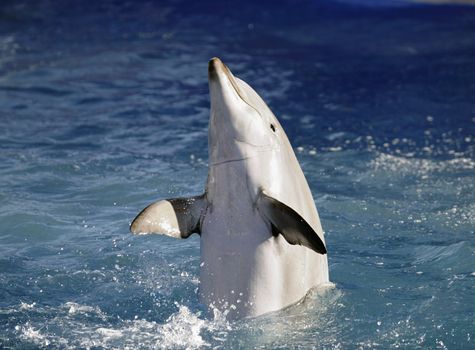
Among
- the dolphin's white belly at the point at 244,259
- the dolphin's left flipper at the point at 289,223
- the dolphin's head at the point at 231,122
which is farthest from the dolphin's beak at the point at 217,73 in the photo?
the dolphin's left flipper at the point at 289,223

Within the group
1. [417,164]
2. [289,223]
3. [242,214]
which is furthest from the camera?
[417,164]

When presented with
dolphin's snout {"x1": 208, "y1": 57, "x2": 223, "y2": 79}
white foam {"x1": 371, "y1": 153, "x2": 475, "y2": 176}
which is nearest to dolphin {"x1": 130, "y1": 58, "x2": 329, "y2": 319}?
dolphin's snout {"x1": 208, "y1": 57, "x2": 223, "y2": 79}

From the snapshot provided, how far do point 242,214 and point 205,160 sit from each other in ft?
12.2

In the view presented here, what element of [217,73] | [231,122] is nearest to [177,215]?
[231,122]

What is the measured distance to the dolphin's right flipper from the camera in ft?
17.7

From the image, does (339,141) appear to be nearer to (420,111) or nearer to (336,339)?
(420,111)

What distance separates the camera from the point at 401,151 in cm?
939

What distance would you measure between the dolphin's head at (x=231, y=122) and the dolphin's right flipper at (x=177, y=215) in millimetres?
317

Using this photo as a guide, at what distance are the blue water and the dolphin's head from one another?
1.02 m

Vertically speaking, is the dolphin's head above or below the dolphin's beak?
below

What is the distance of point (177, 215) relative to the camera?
5449 mm

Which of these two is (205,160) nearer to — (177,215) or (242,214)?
(177,215)

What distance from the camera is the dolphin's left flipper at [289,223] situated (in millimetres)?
4949

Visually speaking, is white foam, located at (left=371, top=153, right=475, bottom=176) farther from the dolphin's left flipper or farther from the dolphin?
the dolphin's left flipper
